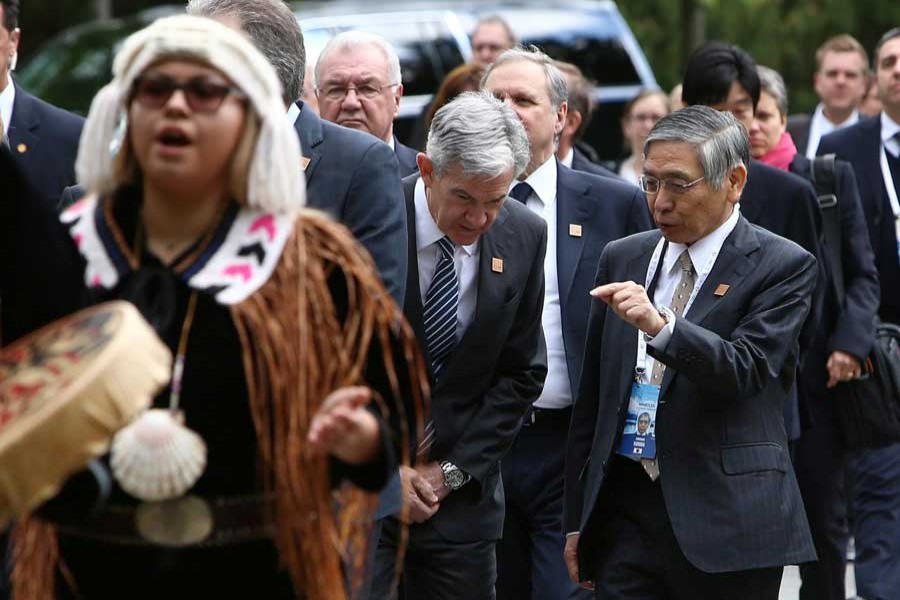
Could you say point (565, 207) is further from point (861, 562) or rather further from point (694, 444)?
point (861, 562)

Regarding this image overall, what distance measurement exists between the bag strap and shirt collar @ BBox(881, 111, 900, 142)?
3.47ft

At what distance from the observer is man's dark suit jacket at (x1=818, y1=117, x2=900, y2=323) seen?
8.52 m

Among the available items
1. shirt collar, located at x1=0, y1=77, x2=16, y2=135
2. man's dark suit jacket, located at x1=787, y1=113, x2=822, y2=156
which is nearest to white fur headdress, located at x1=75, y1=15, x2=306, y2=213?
shirt collar, located at x1=0, y1=77, x2=16, y2=135

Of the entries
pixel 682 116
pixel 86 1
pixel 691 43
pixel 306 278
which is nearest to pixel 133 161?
pixel 306 278

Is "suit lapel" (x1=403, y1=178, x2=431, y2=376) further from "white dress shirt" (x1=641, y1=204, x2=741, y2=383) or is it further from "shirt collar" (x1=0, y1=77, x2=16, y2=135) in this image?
"shirt collar" (x1=0, y1=77, x2=16, y2=135)

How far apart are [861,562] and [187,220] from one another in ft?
16.7

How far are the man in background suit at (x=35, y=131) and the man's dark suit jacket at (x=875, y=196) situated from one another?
391cm

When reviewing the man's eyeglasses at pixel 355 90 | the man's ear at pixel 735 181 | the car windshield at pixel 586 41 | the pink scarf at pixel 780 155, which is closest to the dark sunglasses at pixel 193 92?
the man's ear at pixel 735 181

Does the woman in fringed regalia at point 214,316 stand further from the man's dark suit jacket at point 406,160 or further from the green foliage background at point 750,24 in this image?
the green foliage background at point 750,24

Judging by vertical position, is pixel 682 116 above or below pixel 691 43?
above

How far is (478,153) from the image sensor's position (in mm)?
5781

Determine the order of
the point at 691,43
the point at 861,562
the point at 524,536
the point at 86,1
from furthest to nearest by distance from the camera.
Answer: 1. the point at 86,1
2. the point at 691,43
3. the point at 861,562
4. the point at 524,536

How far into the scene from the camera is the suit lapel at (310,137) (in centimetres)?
526

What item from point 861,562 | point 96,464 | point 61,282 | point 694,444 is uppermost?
point 61,282
